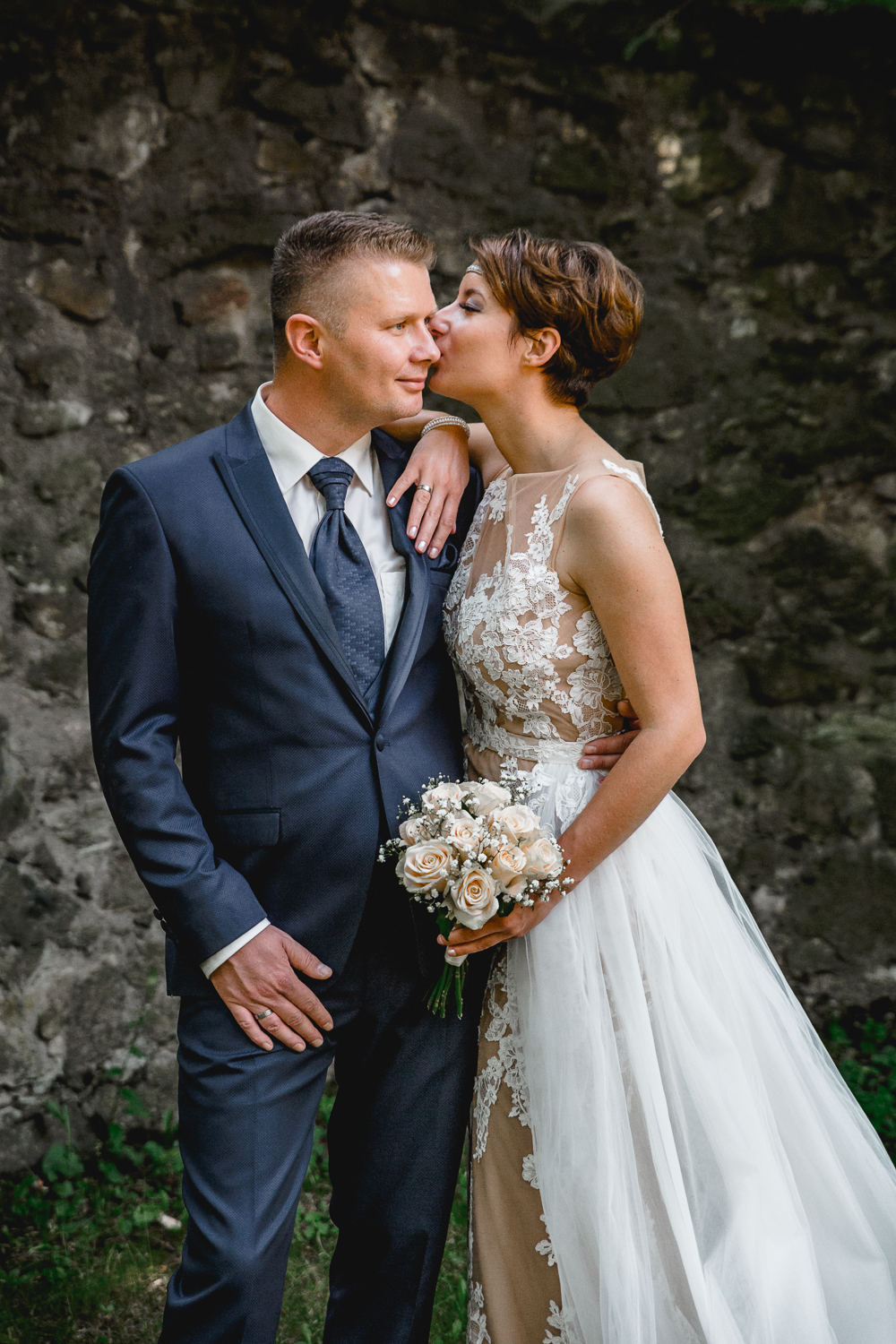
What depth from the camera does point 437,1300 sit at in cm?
274

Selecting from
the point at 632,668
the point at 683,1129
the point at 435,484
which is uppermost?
the point at 435,484

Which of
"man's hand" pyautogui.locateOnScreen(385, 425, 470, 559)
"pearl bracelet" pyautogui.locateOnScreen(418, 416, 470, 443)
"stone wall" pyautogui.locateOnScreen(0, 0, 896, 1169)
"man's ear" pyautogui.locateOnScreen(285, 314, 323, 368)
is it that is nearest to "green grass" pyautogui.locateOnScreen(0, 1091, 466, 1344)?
"stone wall" pyautogui.locateOnScreen(0, 0, 896, 1169)

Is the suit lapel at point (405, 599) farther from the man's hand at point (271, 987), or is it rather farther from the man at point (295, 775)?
the man's hand at point (271, 987)

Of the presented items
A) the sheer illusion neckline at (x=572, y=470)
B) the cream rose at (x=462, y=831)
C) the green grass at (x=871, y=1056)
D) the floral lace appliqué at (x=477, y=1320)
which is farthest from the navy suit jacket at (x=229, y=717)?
the green grass at (x=871, y=1056)

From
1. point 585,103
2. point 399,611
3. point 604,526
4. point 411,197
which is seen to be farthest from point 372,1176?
point 585,103

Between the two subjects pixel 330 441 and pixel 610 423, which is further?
pixel 610 423

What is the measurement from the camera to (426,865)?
5.81 feet

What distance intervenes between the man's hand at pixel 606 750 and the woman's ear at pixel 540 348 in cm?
76

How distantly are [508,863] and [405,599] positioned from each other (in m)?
0.61

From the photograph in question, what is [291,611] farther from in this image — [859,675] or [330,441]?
[859,675]

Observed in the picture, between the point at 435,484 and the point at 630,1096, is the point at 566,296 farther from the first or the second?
the point at 630,1096

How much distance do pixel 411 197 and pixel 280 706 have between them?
86.1 inches

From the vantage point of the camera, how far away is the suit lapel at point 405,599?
202 cm

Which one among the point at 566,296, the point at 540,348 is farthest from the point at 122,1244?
the point at 566,296
